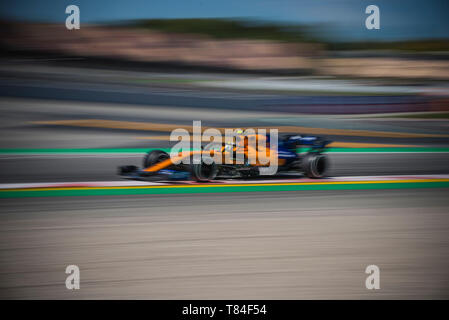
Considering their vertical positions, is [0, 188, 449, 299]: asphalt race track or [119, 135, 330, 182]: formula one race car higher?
[119, 135, 330, 182]: formula one race car

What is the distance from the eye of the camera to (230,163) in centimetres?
634

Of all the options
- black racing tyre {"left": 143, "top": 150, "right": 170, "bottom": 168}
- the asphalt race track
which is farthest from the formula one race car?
the asphalt race track

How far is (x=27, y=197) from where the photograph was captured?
534cm

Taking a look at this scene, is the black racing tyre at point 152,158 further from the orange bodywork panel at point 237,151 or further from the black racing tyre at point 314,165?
the black racing tyre at point 314,165

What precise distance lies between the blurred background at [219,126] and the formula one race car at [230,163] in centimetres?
66

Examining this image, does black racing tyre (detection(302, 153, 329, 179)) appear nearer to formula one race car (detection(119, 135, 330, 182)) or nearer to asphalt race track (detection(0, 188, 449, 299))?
formula one race car (detection(119, 135, 330, 182))

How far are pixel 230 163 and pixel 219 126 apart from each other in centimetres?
847

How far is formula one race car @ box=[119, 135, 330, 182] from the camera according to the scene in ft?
20.0

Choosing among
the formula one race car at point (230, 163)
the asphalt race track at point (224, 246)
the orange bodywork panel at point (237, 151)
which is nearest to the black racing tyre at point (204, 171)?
the formula one race car at point (230, 163)

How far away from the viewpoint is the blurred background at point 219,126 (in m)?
3.29

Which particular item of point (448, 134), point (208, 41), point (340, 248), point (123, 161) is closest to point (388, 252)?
point (340, 248)

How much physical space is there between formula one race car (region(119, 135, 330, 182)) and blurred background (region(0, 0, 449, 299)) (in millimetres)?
664
